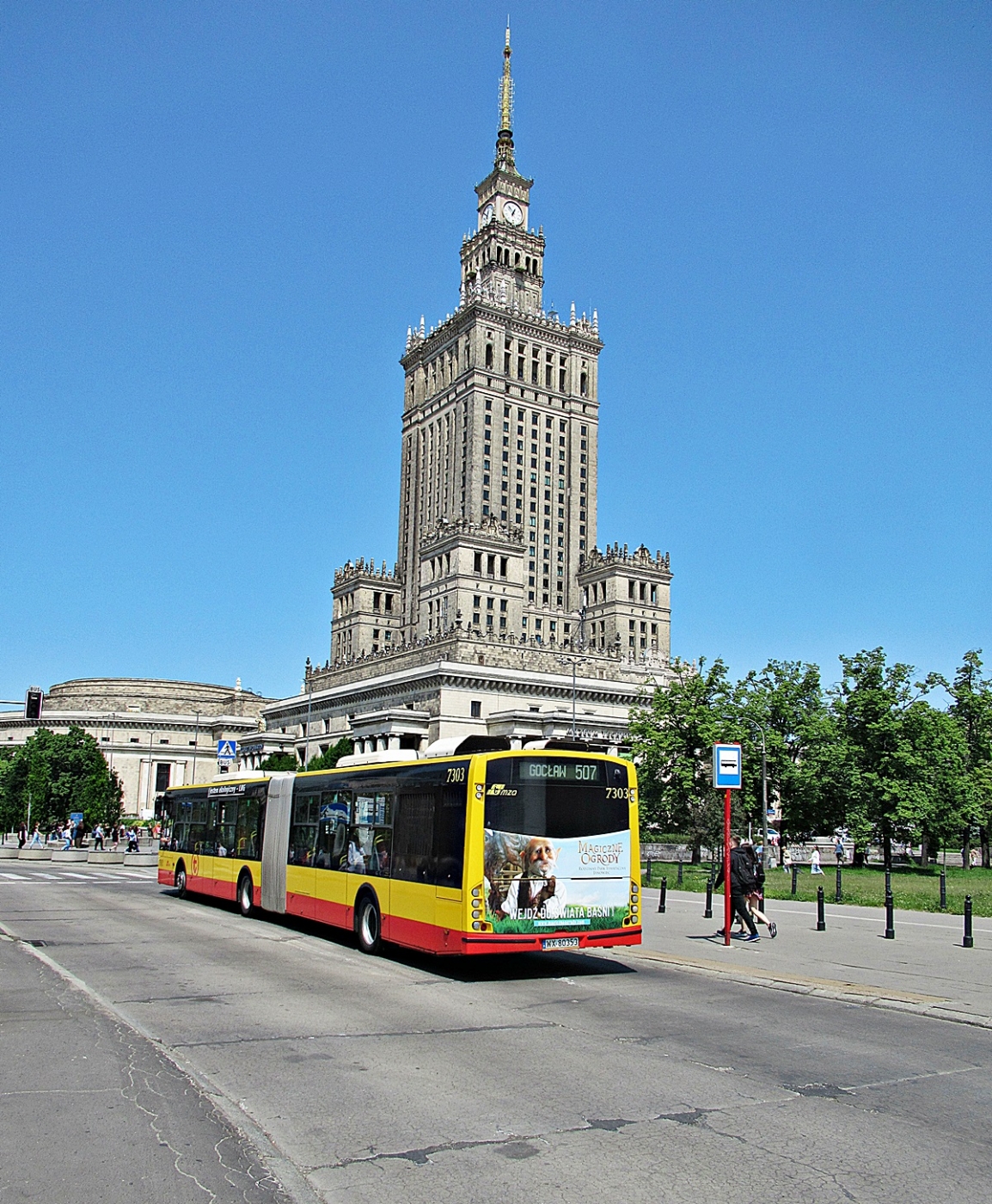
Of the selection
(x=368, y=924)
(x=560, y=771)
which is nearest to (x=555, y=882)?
(x=560, y=771)

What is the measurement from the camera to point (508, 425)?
427ft

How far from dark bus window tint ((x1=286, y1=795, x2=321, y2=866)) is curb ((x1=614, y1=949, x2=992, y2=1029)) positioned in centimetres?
685

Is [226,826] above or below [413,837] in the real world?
below

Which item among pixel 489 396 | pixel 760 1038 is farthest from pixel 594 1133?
pixel 489 396

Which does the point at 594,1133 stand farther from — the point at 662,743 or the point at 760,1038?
the point at 662,743

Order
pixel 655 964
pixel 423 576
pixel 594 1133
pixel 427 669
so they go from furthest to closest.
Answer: pixel 423 576, pixel 427 669, pixel 655 964, pixel 594 1133

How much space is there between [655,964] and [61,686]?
136 meters

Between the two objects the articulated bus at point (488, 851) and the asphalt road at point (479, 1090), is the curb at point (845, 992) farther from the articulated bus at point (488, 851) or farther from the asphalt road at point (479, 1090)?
the articulated bus at point (488, 851)

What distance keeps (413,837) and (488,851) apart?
179 cm

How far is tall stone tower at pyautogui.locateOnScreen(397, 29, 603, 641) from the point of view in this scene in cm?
12788

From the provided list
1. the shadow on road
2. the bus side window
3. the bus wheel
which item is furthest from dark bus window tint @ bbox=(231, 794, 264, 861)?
the shadow on road

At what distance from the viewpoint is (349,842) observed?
18016 millimetres

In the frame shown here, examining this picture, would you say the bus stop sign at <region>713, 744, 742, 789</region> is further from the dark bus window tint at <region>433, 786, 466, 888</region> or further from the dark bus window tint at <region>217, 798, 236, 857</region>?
the dark bus window tint at <region>217, 798, 236, 857</region>

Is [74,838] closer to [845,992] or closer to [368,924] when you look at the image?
[368,924]
